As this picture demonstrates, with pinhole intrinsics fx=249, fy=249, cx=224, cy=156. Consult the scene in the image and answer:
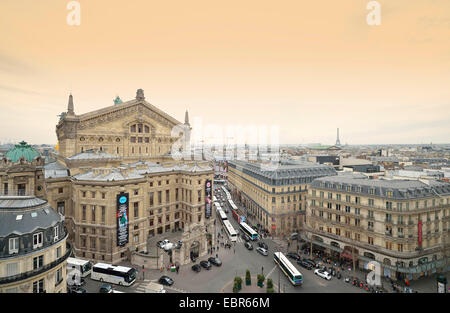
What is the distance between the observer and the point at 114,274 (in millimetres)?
44375

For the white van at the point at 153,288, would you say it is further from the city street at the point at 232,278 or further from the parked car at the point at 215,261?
the parked car at the point at 215,261

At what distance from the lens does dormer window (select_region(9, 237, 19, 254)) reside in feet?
101

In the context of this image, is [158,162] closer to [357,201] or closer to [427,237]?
[357,201]

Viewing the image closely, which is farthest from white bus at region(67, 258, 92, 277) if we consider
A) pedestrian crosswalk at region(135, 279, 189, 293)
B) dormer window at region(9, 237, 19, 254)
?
dormer window at region(9, 237, 19, 254)

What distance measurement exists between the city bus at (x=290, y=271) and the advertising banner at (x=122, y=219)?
32.6 metres

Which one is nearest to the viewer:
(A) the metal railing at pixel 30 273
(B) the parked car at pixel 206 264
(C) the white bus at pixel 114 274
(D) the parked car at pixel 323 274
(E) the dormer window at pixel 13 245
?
(A) the metal railing at pixel 30 273

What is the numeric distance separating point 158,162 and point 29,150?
3464cm

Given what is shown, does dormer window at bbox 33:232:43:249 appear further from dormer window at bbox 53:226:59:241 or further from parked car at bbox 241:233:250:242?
parked car at bbox 241:233:250:242

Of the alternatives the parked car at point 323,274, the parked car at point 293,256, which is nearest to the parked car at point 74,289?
the parked car at point 293,256

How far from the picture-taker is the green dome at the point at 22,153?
65938 millimetres

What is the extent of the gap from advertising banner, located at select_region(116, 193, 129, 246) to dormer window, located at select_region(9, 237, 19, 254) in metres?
21.5

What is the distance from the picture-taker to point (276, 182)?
7031 cm
